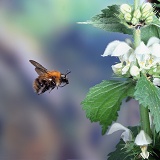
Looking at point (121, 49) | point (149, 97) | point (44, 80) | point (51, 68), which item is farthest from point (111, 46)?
point (51, 68)

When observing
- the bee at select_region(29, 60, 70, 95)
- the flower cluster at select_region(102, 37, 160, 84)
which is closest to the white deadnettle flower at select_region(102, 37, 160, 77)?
the flower cluster at select_region(102, 37, 160, 84)

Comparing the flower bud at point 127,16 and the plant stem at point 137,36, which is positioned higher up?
the flower bud at point 127,16

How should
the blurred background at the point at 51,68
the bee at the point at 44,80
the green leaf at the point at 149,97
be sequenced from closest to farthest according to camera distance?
the green leaf at the point at 149,97, the bee at the point at 44,80, the blurred background at the point at 51,68

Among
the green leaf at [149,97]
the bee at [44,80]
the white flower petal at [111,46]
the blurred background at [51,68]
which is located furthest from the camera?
the blurred background at [51,68]

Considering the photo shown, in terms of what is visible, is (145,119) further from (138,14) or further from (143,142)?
(138,14)

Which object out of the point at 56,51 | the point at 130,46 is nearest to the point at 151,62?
the point at 130,46

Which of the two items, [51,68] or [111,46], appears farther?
[51,68]

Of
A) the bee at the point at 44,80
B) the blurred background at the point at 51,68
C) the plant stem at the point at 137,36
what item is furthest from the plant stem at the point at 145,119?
the blurred background at the point at 51,68

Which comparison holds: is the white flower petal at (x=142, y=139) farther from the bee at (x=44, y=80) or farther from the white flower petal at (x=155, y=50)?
the bee at (x=44, y=80)
